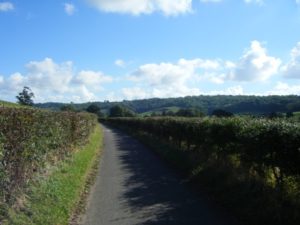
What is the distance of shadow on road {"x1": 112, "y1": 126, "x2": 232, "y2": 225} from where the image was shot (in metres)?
9.85

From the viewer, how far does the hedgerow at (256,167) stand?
9.53m

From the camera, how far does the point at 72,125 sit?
2208 cm

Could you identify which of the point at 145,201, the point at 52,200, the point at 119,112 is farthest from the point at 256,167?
the point at 119,112

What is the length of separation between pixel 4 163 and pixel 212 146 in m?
10.3

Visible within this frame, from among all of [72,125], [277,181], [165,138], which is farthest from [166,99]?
[277,181]

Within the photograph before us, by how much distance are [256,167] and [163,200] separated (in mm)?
2660

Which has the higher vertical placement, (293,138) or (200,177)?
(293,138)

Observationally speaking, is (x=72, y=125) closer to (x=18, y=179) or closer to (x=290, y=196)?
(x=18, y=179)

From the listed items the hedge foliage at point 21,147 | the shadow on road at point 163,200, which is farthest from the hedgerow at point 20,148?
the shadow on road at point 163,200

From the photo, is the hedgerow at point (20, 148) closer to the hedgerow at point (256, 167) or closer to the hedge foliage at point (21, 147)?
the hedge foliage at point (21, 147)

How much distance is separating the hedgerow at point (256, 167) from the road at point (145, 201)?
2.76 feet

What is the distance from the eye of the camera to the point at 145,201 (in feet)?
39.7

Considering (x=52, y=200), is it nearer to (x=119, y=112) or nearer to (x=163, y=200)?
(x=163, y=200)

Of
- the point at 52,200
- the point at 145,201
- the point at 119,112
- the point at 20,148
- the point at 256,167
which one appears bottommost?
A: the point at 145,201
